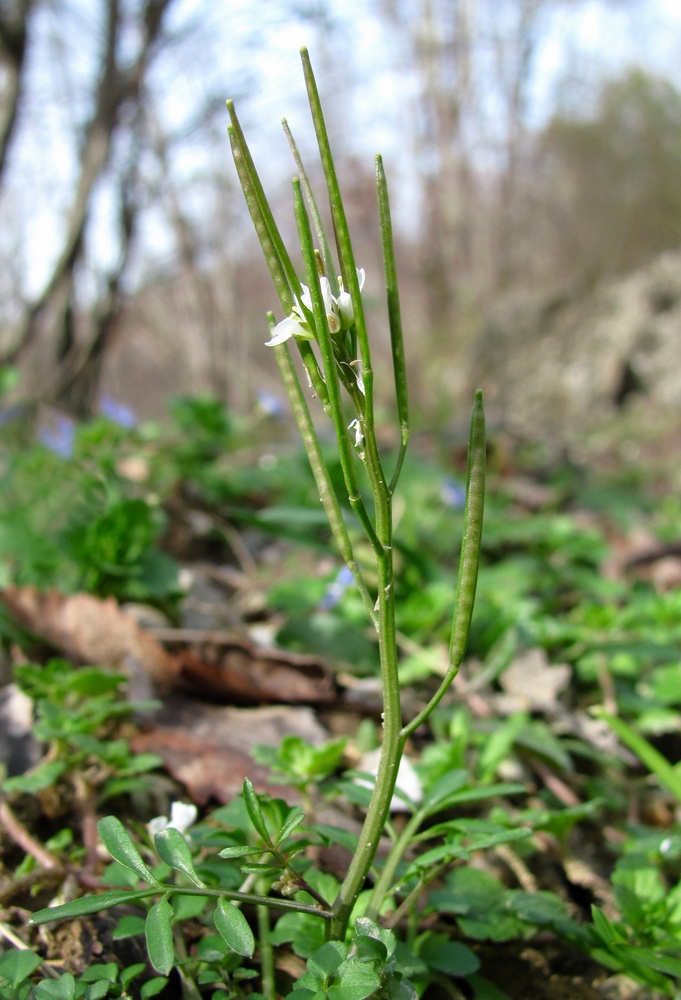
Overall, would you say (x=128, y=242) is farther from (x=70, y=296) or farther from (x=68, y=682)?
(x=68, y=682)

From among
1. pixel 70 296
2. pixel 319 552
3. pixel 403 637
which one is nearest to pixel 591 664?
pixel 403 637

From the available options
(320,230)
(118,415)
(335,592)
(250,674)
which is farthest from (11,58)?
(320,230)

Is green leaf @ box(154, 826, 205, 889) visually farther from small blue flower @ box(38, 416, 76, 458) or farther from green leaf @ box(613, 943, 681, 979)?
small blue flower @ box(38, 416, 76, 458)

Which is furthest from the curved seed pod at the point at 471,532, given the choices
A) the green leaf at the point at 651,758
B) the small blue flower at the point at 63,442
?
the small blue flower at the point at 63,442

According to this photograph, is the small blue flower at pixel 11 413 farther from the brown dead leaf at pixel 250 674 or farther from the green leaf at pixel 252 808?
the green leaf at pixel 252 808

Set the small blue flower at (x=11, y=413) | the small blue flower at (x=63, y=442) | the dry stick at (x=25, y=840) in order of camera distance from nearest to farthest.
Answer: the dry stick at (x=25, y=840), the small blue flower at (x=63, y=442), the small blue flower at (x=11, y=413)
